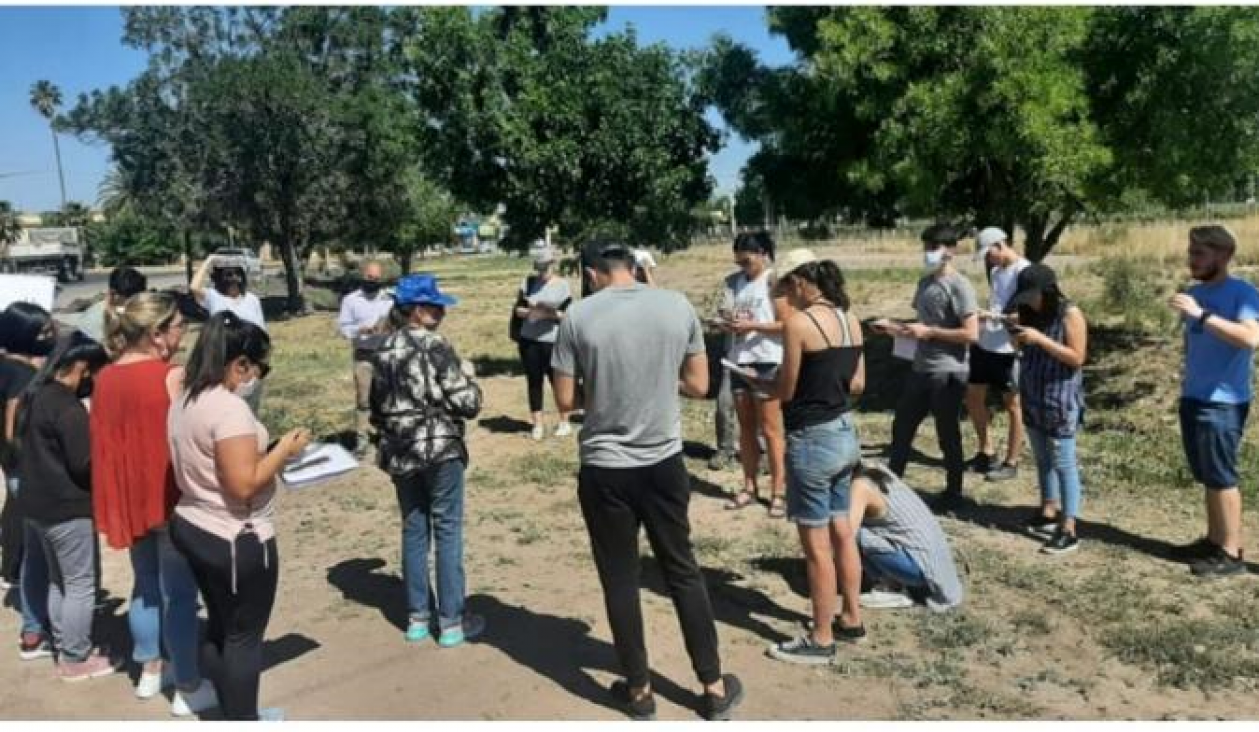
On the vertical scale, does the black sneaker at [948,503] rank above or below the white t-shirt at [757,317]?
below

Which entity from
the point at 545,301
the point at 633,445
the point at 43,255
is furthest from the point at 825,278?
the point at 43,255

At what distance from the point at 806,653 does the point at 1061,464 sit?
2.22 metres

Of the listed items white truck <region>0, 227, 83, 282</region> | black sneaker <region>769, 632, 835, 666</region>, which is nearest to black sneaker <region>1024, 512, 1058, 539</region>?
black sneaker <region>769, 632, 835, 666</region>

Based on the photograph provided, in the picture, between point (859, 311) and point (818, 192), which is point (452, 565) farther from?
point (859, 311)

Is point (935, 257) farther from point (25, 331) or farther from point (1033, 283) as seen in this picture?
point (25, 331)

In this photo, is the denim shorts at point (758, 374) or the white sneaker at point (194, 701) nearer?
the white sneaker at point (194, 701)

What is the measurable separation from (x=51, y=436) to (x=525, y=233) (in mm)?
8311

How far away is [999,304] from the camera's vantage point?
23.4ft

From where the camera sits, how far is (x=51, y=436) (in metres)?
4.18

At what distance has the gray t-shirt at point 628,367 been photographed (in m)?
3.77

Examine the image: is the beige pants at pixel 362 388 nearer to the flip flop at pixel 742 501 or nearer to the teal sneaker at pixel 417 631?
the flip flop at pixel 742 501

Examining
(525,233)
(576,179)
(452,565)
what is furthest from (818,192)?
(452,565)

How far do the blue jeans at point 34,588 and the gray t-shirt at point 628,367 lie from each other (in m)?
2.68

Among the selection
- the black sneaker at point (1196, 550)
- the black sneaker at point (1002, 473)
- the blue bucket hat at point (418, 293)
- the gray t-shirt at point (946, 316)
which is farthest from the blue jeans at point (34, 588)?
the black sneaker at point (1002, 473)
